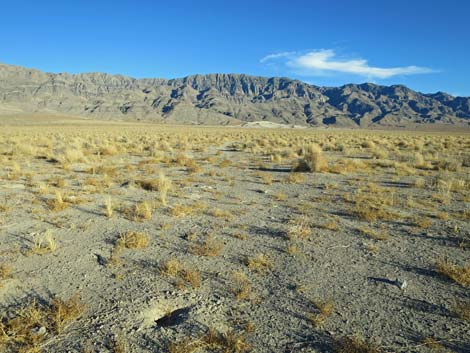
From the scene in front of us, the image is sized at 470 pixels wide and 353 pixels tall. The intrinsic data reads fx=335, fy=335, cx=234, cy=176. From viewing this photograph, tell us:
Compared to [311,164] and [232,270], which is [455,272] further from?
[311,164]

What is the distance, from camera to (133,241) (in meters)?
6.63

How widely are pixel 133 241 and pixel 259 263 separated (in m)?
2.57

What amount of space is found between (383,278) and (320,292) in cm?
123

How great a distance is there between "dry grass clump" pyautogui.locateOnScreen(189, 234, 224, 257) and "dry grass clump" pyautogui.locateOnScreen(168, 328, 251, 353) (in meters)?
2.30

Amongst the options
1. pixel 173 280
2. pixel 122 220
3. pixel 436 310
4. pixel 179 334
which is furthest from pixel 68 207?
pixel 436 310

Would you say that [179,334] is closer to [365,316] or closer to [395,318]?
[365,316]

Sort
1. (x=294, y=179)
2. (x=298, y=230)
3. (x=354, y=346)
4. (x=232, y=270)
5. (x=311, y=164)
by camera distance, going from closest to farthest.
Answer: (x=354, y=346), (x=232, y=270), (x=298, y=230), (x=294, y=179), (x=311, y=164)

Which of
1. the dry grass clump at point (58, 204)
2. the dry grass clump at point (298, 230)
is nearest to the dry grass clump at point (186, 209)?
the dry grass clump at point (298, 230)

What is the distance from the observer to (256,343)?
391 cm

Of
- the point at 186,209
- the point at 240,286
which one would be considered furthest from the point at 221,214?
the point at 240,286

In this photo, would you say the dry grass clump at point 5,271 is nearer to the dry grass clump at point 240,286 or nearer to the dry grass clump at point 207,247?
the dry grass clump at point 207,247

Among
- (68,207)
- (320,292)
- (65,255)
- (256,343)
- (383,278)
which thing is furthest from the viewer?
(68,207)

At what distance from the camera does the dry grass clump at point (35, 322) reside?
12.4 ft

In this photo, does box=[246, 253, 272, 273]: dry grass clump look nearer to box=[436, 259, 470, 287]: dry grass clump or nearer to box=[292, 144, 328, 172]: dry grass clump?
Result: box=[436, 259, 470, 287]: dry grass clump
